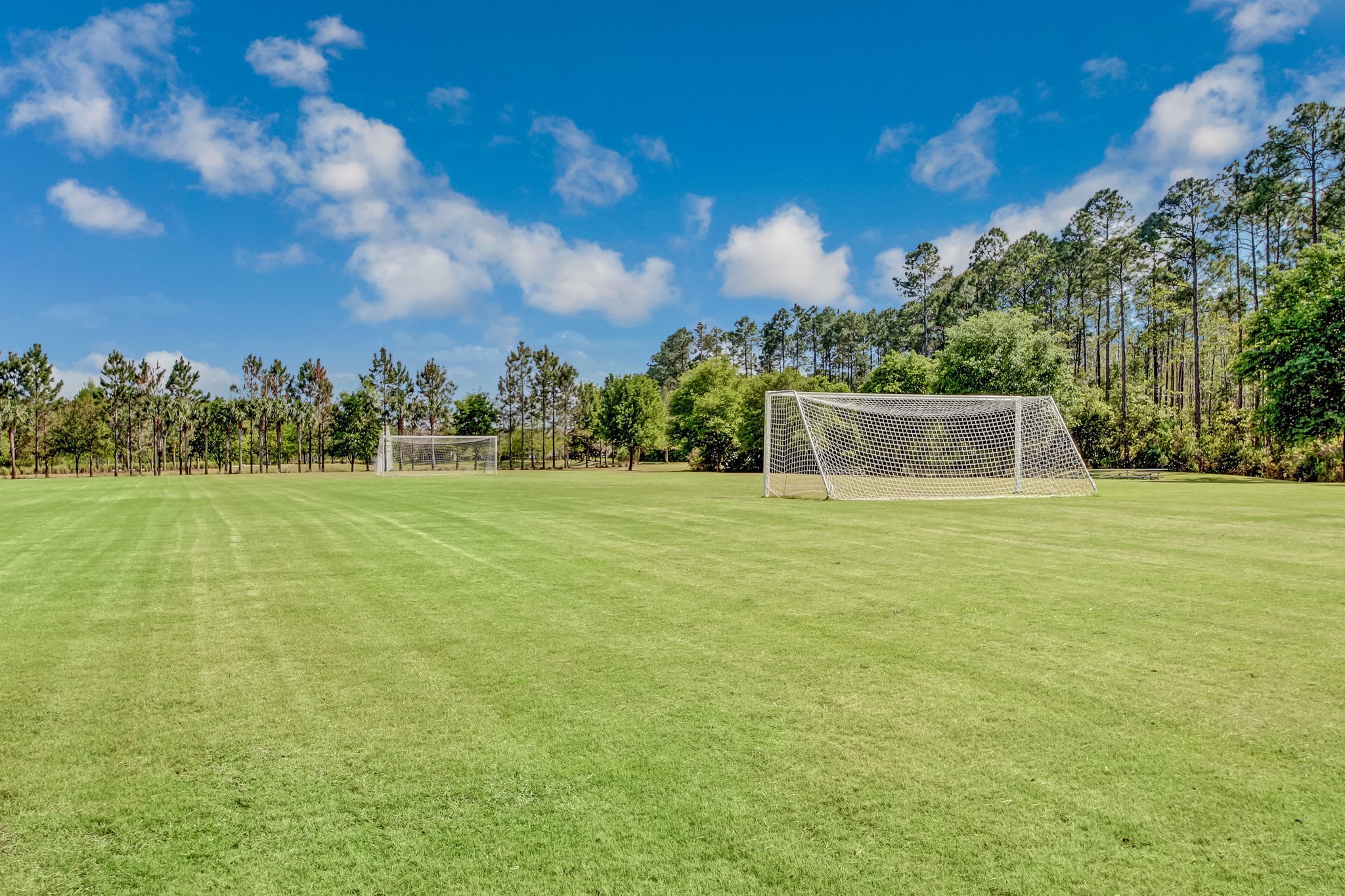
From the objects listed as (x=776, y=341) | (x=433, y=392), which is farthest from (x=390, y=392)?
(x=776, y=341)

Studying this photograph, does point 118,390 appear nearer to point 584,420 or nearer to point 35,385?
point 35,385

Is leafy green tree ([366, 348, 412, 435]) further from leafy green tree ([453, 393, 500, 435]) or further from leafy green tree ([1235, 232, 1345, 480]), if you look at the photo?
leafy green tree ([1235, 232, 1345, 480])

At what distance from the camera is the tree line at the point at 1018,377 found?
28.6 metres

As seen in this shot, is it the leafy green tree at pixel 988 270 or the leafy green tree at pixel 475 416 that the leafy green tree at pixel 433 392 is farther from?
the leafy green tree at pixel 988 270

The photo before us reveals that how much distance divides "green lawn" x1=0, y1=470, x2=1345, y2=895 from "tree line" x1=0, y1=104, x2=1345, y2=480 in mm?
27665

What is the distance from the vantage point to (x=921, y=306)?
220ft

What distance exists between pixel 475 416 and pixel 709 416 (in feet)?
106

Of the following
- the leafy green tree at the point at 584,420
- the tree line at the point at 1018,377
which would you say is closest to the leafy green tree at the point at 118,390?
the tree line at the point at 1018,377

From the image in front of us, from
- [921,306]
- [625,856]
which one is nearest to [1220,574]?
[625,856]

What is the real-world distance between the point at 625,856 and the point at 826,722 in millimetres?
1559

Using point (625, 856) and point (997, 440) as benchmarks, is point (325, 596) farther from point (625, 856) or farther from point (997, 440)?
point (997, 440)

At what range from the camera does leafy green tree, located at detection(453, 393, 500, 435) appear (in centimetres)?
7356

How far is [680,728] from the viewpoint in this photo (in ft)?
11.8

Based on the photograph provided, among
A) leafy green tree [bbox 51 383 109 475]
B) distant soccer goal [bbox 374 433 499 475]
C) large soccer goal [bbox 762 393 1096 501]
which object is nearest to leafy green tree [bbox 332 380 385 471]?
distant soccer goal [bbox 374 433 499 475]
